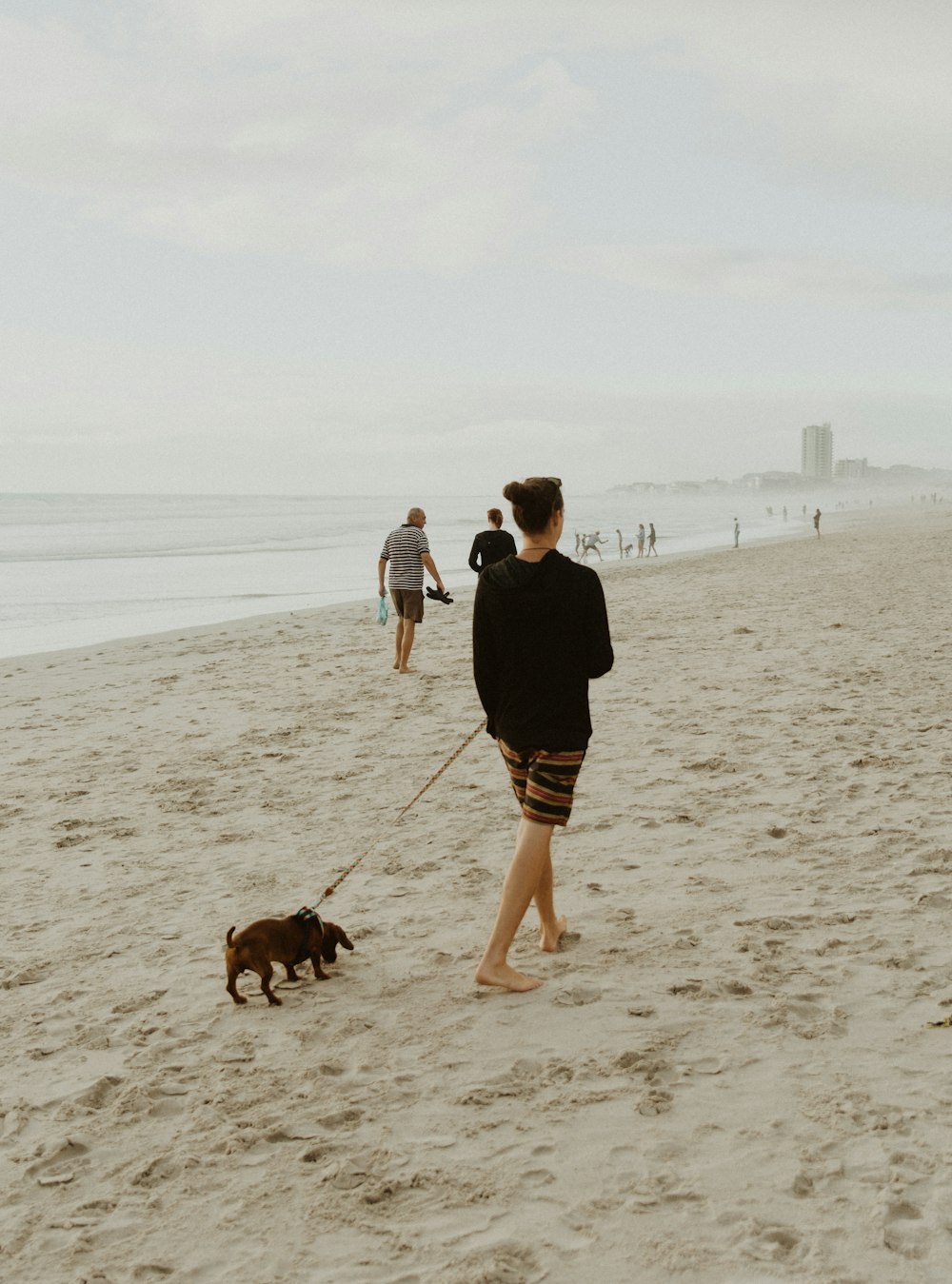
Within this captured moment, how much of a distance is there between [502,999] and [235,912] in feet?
4.84

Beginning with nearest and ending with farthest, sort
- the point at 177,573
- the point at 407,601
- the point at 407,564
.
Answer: the point at 407,564
the point at 407,601
the point at 177,573

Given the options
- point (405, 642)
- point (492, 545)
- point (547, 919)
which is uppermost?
point (492, 545)

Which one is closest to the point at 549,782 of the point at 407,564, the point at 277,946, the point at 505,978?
the point at 505,978

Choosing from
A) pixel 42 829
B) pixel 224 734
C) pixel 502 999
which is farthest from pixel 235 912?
pixel 224 734

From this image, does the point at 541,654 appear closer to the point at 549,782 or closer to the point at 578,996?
the point at 549,782

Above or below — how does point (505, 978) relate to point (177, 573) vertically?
below

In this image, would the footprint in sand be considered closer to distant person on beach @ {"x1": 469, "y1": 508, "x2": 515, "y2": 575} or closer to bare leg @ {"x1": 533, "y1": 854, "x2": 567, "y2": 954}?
bare leg @ {"x1": 533, "y1": 854, "x2": 567, "y2": 954}

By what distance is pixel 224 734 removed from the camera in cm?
794

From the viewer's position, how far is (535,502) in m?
3.23

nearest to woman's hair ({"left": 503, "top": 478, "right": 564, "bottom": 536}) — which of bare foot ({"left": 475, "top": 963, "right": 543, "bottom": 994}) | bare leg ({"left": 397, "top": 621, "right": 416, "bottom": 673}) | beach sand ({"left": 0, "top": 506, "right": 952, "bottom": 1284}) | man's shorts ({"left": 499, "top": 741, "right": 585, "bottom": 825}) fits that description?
man's shorts ({"left": 499, "top": 741, "right": 585, "bottom": 825})

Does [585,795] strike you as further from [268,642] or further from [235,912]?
[268,642]

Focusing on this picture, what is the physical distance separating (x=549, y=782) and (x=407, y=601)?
269 inches

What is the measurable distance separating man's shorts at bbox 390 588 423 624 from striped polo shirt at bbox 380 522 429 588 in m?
0.06

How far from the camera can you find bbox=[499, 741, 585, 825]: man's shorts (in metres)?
3.29
